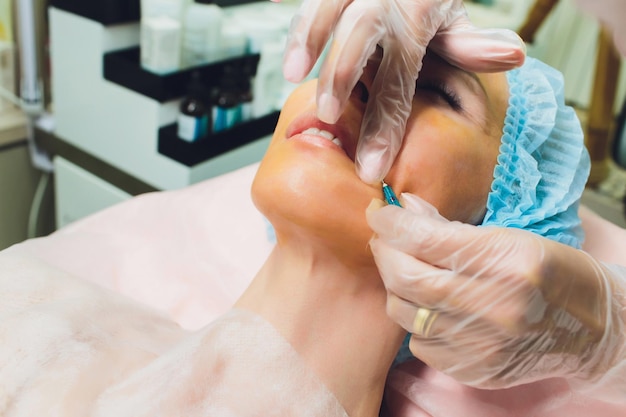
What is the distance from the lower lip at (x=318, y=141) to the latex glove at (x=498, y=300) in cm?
12

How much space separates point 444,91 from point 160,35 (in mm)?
974

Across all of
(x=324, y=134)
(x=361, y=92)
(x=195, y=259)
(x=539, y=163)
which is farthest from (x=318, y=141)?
(x=195, y=259)

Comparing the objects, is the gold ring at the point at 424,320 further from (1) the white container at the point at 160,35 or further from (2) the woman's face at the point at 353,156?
(1) the white container at the point at 160,35

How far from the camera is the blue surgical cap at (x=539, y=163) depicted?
98 centimetres

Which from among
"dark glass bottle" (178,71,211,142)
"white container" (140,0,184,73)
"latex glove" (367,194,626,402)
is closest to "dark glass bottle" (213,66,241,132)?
"dark glass bottle" (178,71,211,142)

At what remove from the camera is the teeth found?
89 centimetres

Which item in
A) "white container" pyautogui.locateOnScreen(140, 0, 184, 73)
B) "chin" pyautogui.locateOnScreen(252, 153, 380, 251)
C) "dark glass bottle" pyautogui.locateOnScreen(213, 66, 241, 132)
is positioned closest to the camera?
"chin" pyautogui.locateOnScreen(252, 153, 380, 251)

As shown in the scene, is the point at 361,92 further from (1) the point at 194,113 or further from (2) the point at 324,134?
(1) the point at 194,113

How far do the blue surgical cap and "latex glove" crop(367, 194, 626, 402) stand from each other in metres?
0.20

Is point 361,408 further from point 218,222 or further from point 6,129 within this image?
point 6,129

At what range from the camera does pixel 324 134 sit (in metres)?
0.89

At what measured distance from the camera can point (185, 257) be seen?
4.37 feet

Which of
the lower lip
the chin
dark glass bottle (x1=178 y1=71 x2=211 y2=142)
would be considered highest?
the lower lip

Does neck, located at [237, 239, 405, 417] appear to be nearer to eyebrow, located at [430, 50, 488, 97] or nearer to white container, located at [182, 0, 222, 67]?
eyebrow, located at [430, 50, 488, 97]
